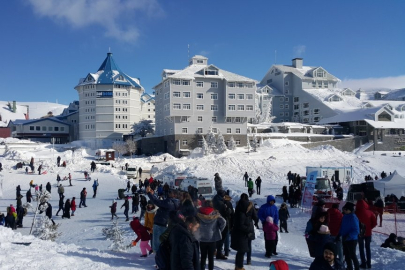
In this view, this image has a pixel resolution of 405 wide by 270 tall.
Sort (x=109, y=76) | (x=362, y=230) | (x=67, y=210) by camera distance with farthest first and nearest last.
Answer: (x=109, y=76)
(x=67, y=210)
(x=362, y=230)

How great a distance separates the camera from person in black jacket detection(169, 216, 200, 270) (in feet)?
15.5

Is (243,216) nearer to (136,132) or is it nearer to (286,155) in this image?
(286,155)

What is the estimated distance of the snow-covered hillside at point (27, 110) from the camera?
312 feet

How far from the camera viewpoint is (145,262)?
8133 millimetres

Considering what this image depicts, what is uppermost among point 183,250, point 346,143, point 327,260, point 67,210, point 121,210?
point 346,143

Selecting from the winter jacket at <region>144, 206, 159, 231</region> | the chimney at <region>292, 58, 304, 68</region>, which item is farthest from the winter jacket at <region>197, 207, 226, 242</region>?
the chimney at <region>292, 58, 304, 68</region>

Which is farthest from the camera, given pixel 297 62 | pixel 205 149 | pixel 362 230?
pixel 297 62

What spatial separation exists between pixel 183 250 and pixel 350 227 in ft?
13.4

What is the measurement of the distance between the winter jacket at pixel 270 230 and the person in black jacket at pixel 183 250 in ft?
13.0

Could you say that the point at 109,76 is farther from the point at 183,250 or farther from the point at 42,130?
the point at 183,250

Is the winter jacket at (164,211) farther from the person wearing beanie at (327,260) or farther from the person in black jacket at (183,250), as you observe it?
the person wearing beanie at (327,260)

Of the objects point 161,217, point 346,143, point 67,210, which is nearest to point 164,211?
point 161,217

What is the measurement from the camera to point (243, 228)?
7238mm

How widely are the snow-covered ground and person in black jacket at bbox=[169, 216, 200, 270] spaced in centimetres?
325
